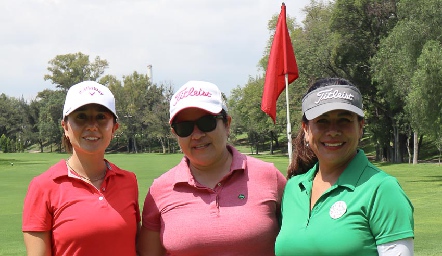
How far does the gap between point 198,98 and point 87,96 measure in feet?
2.22

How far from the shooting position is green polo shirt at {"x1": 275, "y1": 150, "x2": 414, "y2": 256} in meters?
2.80

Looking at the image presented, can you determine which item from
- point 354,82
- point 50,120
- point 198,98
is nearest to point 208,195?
point 198,98

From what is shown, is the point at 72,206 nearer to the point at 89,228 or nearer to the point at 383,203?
the point at 89,228

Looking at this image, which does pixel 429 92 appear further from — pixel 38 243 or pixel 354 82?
pixel 38 243

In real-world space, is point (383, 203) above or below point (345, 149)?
below

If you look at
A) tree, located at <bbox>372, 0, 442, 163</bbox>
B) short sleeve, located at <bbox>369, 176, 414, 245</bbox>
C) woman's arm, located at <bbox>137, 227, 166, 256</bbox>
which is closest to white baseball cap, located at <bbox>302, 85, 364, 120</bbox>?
short sleeve, located at <bbox>369, 176, 414, 245</bbox>

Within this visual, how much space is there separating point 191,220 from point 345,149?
0.99 metres

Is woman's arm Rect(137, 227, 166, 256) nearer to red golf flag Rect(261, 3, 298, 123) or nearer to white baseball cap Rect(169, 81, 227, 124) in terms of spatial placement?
white baseball cap Rect(169, 81, 227, 124)

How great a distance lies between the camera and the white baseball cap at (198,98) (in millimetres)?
3537

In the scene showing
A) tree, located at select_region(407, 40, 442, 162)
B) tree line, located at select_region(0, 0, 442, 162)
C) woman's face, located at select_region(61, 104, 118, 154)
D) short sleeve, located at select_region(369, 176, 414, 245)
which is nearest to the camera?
short sleeve, located at select_region(369, 176, 414, 245)

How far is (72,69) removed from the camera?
345 ft

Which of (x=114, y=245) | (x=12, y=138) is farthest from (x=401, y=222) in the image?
(x=12, y=138)

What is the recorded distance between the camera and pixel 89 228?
11.1ft

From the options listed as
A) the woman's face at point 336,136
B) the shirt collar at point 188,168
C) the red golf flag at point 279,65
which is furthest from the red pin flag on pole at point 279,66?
the woman's face at point 336,136
